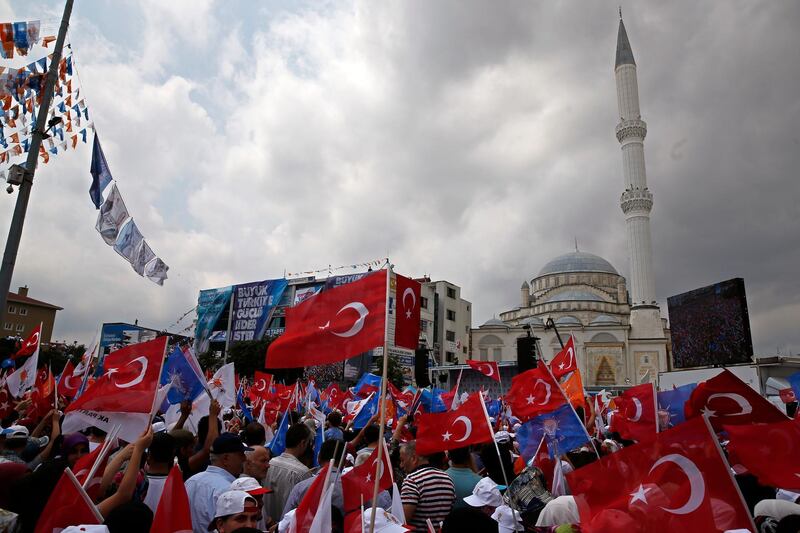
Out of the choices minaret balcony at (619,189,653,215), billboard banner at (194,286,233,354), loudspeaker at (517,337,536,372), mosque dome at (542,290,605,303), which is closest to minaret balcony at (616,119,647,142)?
minaret balcony at (619,189,653,215)

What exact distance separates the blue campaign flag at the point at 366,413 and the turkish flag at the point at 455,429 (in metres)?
5.41

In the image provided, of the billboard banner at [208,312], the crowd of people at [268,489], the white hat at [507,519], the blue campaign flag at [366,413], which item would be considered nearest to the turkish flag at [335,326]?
the crowd of people at [268,489]

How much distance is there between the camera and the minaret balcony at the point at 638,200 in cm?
4997

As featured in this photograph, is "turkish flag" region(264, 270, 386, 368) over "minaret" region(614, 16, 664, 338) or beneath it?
beneath

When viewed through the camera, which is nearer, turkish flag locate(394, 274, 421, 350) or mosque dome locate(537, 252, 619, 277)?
turkish flag locate(394, 274, 421, 350)

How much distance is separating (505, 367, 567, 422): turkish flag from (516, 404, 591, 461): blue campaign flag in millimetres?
215

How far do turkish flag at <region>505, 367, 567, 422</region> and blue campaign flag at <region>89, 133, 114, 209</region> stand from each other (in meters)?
7.92

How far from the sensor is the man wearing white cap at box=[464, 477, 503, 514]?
4.21 m

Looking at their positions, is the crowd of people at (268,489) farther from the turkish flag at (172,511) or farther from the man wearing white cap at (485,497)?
the turkish flag at (172,511)

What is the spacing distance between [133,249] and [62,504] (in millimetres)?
8145

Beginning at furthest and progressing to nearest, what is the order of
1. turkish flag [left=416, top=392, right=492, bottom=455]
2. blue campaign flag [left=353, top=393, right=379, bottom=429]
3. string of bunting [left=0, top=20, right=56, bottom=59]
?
1. blue campaign flag [left=353, top=393, right=379, bottom=429]
2. string of bunting [left=0, top=20, right=56, bottom=59]
3. turkish flag [left=416, top=392, right=492, bottom=455]

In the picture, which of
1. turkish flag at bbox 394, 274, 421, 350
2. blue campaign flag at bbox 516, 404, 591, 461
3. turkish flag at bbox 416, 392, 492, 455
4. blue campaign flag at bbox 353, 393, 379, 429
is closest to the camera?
turkish flag at bbox 394, 274, 421, 350

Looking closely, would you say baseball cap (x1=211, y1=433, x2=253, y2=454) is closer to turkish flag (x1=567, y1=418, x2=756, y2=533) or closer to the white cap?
the white cap

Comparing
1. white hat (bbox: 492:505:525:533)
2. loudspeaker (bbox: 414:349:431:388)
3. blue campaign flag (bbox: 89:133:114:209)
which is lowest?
white hat (bbox: 492:505:525:533)
